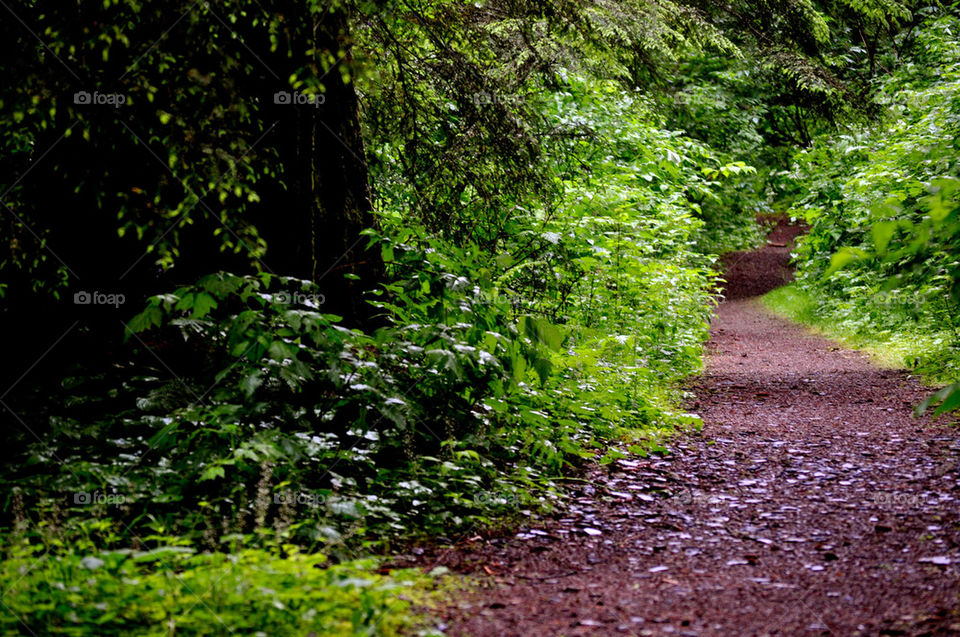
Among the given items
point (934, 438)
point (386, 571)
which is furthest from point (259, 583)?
point (934, 438)

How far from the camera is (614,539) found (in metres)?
4.10

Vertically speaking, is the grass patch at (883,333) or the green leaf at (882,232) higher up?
the green leaf at (882,232)

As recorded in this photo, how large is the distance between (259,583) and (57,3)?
3.12 meters
